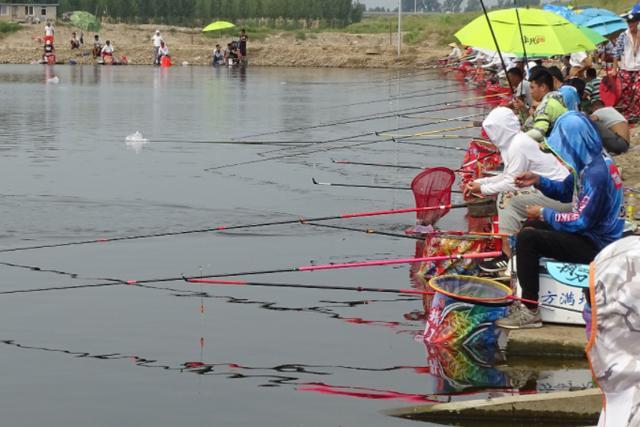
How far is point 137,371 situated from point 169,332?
3.28 ft

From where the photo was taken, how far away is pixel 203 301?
419 inches

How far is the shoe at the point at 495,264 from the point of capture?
9.73m

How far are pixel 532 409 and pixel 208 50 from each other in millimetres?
60212

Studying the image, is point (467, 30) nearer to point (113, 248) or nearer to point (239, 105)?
point (113, 248)

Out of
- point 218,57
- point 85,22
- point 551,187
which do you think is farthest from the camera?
point 85,22

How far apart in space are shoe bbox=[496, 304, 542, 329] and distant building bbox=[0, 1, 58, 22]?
253ft

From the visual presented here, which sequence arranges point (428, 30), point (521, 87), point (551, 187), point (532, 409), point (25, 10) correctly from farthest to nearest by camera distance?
point (25, 10) < point (428, 30) < point (521, 87) < point (551, 187) < point (532, 409)

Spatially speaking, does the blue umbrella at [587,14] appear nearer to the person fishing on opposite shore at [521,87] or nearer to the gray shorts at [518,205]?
the person fishing on opposite shore at [521,87]

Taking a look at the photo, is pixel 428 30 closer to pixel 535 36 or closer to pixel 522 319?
pixel 535 36

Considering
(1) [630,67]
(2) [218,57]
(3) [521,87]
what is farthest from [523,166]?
(2) [218,57]

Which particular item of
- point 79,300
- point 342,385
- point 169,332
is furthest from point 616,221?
point 79,300

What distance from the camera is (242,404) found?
7906mm

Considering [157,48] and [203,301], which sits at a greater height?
[203,301]

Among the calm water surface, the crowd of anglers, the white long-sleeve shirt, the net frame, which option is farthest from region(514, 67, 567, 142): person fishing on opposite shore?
the calm water surface
